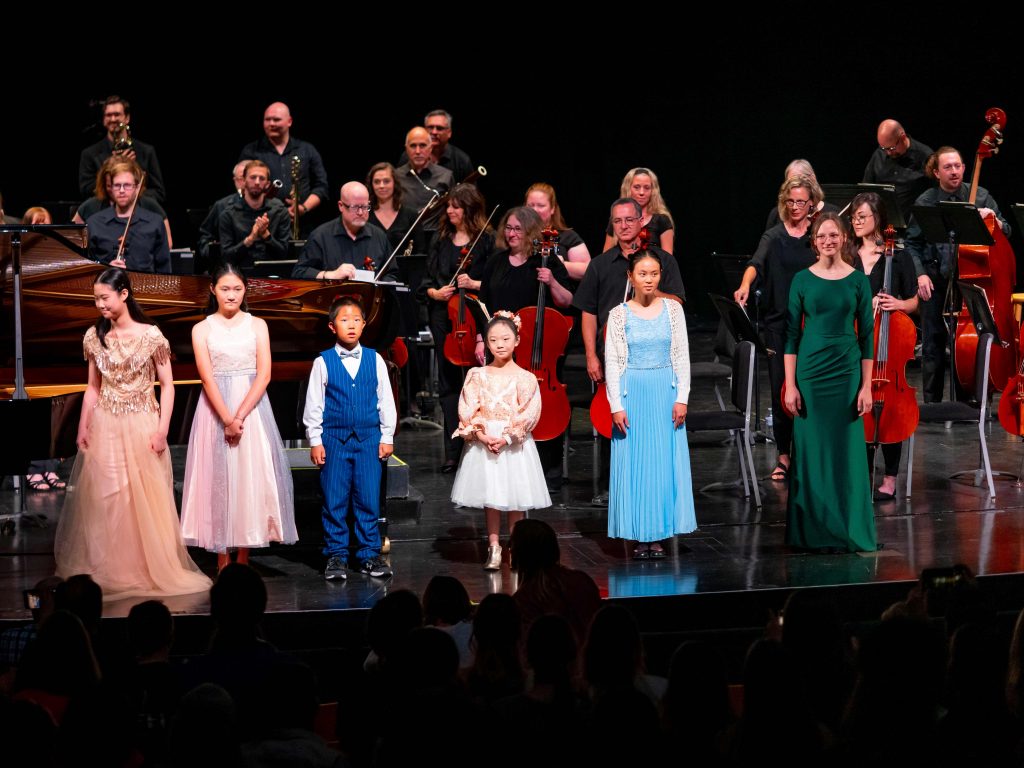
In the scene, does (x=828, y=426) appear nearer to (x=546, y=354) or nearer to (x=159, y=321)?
(x=546, y=354)

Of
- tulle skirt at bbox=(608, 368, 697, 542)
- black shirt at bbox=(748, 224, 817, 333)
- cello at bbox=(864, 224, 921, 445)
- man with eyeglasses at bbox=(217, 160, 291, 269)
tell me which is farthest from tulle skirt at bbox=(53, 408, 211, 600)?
black shirt at bbox=(748, 224, 817, 333)

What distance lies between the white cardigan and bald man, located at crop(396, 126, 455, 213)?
314 centimetres

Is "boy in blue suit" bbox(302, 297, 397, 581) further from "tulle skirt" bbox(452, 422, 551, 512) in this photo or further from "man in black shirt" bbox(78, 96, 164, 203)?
"man in black shirt" bbox(78, 96, 164, 203)

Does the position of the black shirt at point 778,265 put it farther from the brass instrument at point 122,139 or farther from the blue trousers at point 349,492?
the brass instrument at point 122,139

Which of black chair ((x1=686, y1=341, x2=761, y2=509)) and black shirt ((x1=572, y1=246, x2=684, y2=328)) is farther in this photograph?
black chair ((x1=686, y1=341, x2=761, y2=509))

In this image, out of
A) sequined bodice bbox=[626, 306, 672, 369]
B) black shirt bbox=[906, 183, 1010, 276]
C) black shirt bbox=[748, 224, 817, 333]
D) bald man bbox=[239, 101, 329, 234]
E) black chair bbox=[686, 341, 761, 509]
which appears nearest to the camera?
sequined bodice bbox=[626, 306, 672, 369]

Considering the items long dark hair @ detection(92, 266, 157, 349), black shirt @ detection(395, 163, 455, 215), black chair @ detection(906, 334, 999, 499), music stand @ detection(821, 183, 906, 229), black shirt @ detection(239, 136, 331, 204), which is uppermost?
black shirt @ detection(239, 136, 331, 204)

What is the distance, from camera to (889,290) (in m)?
6.64

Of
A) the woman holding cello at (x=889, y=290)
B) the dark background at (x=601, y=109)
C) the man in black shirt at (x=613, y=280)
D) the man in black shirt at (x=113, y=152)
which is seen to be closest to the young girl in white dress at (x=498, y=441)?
the man in black shirt at (x=613, y=280)

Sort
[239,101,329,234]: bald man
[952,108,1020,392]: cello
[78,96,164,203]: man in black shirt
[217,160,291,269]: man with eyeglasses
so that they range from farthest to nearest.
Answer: [239,101,329,234]: bald man
[78,96,164,203]: man in black shirt
[217,160,291,269]: man with eyeglasses
[952,108,1020,392]: cello

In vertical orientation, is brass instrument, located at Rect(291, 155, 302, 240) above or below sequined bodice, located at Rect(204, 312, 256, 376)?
above

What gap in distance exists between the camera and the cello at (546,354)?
22.4 ft

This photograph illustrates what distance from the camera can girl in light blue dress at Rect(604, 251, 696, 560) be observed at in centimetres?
600

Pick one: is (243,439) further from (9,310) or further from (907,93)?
(907,93)
